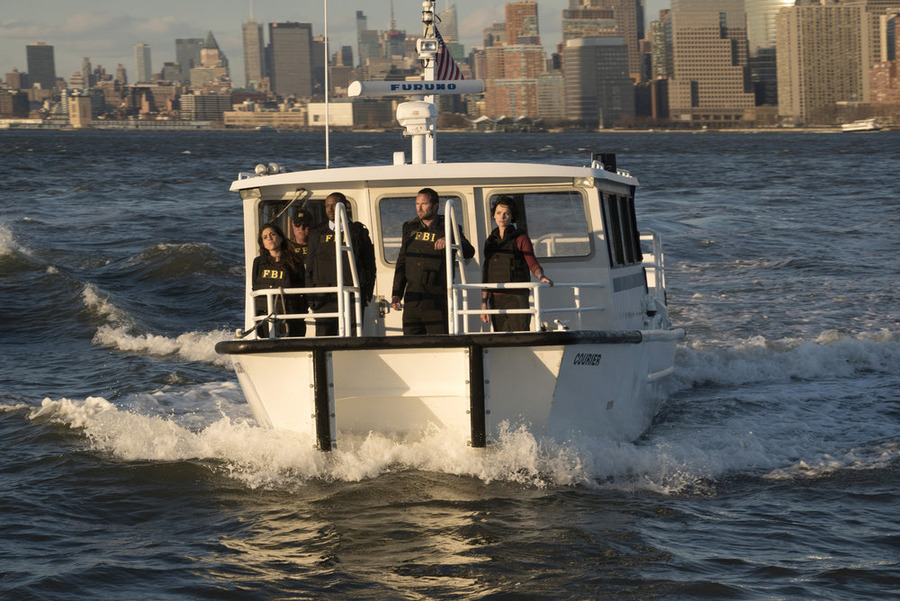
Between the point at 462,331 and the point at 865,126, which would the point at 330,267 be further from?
the point at 865,126

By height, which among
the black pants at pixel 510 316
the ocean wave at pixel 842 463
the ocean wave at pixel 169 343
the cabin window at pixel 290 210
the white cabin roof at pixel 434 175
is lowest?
the ocean wave at pixel 842 463

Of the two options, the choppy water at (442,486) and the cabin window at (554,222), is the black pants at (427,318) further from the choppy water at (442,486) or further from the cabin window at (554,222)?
the cabin window at (554,222)

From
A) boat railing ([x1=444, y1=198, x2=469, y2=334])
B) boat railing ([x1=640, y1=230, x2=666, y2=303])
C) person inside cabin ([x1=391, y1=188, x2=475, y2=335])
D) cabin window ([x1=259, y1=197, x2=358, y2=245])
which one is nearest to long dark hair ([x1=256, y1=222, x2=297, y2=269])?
cabin window ([x1=259, y1=197, x2=358, y2=245])

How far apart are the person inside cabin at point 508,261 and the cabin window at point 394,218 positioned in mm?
961

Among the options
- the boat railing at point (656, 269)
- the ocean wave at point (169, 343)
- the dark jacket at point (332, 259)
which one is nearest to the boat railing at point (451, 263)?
the dark jacket at point (332, 259)

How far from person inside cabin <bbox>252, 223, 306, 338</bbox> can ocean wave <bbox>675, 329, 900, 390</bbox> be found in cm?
682

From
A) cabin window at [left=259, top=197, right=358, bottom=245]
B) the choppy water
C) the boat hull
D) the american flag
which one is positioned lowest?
the choppy water

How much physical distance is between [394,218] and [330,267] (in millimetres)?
1182

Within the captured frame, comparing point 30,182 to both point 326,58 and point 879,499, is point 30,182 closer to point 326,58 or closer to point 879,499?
point 326,58

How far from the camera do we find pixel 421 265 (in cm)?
1018

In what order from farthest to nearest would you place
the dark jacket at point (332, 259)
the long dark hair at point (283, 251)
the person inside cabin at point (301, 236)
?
the person inside cabin at point (301, 236)
the long dark hair at point (283, 251)
the dark jacket at point (332, 259)

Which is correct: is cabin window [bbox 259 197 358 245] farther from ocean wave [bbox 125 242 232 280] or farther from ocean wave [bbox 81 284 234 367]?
ocean wave [bbox 125 242 232 280]

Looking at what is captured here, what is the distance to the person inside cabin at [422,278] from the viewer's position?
33.3 feet

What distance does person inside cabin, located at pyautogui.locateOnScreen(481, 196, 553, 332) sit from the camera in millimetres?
10102
